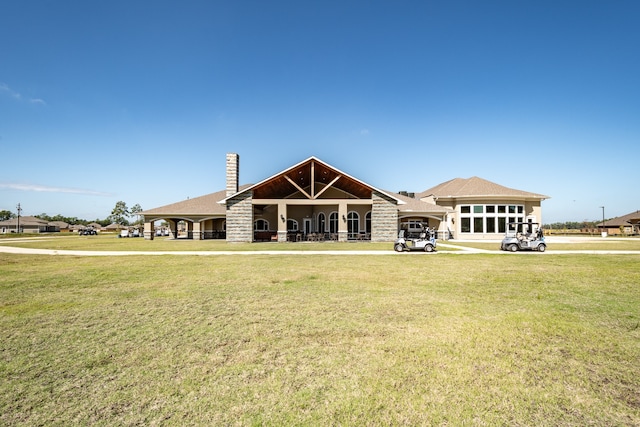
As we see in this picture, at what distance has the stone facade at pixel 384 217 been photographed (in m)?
26.3

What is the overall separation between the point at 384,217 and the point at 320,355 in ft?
75.6

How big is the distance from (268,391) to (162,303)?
4357 mm

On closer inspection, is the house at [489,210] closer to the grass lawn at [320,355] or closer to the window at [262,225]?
the window at [262,225]

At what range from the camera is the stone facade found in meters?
26.3

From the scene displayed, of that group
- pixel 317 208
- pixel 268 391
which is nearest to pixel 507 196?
pixel 317 208

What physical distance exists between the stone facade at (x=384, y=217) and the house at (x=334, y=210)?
3.2 inches

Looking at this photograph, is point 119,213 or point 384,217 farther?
point 119,213

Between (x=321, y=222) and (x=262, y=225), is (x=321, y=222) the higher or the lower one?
the higher one

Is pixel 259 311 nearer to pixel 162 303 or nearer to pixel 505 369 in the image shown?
pixel 162 303

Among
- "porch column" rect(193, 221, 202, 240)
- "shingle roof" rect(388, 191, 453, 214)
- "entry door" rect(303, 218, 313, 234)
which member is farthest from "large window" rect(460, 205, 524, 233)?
"porch column" rect(193, 221, 202, 240)

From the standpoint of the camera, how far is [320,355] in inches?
159

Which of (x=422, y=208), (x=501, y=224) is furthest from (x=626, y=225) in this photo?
(x=422, y=208)

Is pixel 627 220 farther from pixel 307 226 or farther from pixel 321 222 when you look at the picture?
pixel 307 226

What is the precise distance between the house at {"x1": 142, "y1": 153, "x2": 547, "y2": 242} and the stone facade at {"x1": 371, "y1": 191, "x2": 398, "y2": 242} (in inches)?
3.2
